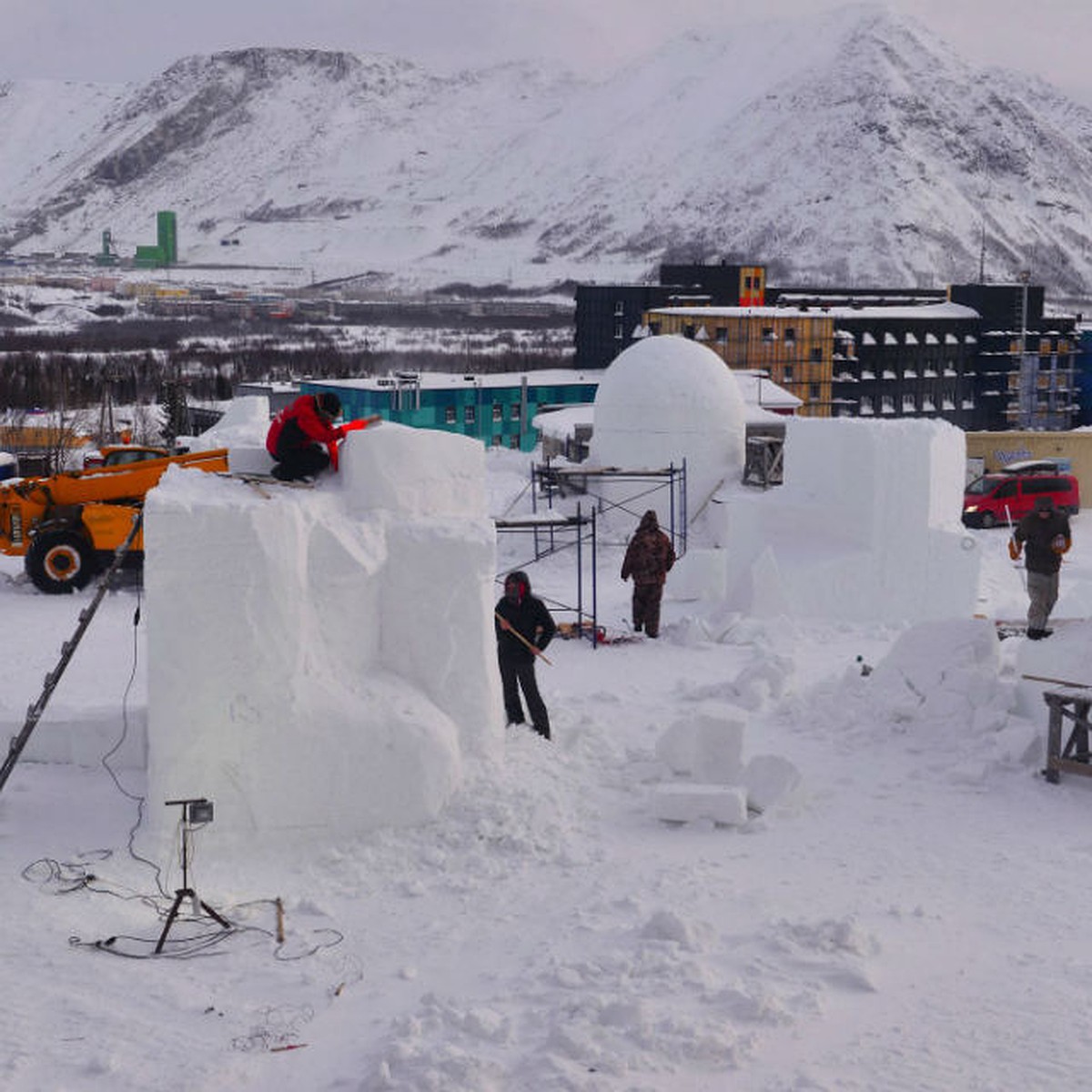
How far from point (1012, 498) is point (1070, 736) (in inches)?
698

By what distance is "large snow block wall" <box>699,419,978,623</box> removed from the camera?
1606 cm

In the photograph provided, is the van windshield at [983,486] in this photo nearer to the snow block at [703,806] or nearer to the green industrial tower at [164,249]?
the snow block at [703,806]

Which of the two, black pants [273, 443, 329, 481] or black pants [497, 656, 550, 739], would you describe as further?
black pants [497, 656, 550, 739]

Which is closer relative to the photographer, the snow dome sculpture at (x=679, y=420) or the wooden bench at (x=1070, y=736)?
the wooden bench at (x=1070, y=736)

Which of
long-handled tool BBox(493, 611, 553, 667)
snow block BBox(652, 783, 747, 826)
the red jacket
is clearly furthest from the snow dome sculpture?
snow block BBox(652, 783, 747, 826)

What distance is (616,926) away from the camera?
7371 millimetres

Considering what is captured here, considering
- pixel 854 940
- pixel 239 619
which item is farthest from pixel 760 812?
pixel 239 619

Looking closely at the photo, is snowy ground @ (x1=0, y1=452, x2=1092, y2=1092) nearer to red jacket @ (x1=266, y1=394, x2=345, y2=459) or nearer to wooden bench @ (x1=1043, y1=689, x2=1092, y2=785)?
wooden bench @ (x1=1043, y1=689, x2=1092, y2=785)

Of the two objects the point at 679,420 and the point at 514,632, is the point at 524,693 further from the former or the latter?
the point at 679,420

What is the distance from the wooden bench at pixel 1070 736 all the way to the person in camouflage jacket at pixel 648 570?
207 inches

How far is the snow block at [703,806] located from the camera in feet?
29.0

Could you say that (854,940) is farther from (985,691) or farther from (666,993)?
(985,691)

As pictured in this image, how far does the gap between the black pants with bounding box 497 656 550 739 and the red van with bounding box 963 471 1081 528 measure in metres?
17.7

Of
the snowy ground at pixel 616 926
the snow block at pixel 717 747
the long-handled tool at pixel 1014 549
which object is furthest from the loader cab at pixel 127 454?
the snow block at pixel 717 747
